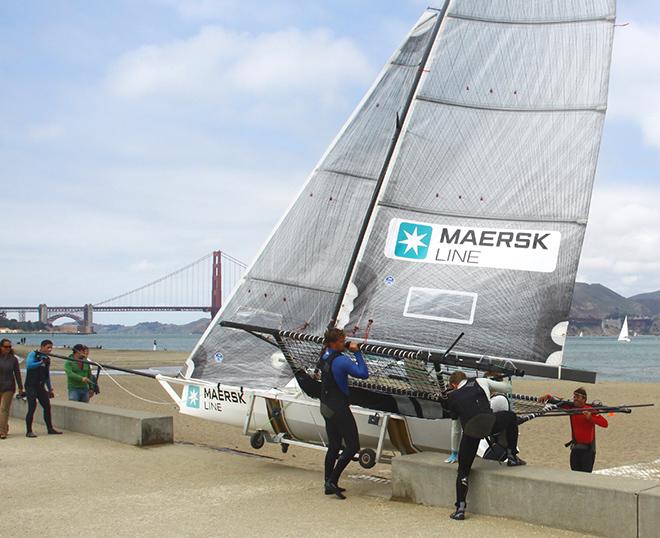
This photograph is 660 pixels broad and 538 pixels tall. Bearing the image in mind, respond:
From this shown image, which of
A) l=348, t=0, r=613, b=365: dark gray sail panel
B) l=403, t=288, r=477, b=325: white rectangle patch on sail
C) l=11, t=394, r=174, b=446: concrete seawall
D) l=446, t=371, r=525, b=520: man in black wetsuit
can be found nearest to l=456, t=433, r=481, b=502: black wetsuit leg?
l=446, t=371, r=525, b=520: man in black wetsuit

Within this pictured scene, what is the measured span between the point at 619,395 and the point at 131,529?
26444 millimetres

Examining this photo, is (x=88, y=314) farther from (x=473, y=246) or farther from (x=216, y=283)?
(x=473, y=246)

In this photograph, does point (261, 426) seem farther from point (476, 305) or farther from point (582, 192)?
point (582, 192)

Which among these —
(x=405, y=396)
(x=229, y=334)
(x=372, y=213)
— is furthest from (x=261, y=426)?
(x=372, y=213)

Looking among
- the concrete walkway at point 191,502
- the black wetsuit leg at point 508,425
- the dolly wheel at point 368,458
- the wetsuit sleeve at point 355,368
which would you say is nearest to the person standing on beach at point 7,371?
the concrete walkway at point 191,502

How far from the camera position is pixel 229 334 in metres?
9.43

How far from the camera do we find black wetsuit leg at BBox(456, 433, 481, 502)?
6046mm

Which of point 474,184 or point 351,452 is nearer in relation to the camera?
point 351,452

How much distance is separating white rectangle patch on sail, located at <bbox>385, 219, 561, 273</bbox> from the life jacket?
6.83ft

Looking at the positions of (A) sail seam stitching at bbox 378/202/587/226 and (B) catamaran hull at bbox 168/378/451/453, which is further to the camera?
(A) sail seam stitching at bbox 378/202/587/226

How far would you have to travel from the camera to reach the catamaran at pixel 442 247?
26.5 ft

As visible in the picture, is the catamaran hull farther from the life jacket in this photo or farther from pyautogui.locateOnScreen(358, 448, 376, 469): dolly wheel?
the life jacket

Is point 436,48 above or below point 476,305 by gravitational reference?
above

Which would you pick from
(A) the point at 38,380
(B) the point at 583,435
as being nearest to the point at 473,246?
(B) the point at 583,435
